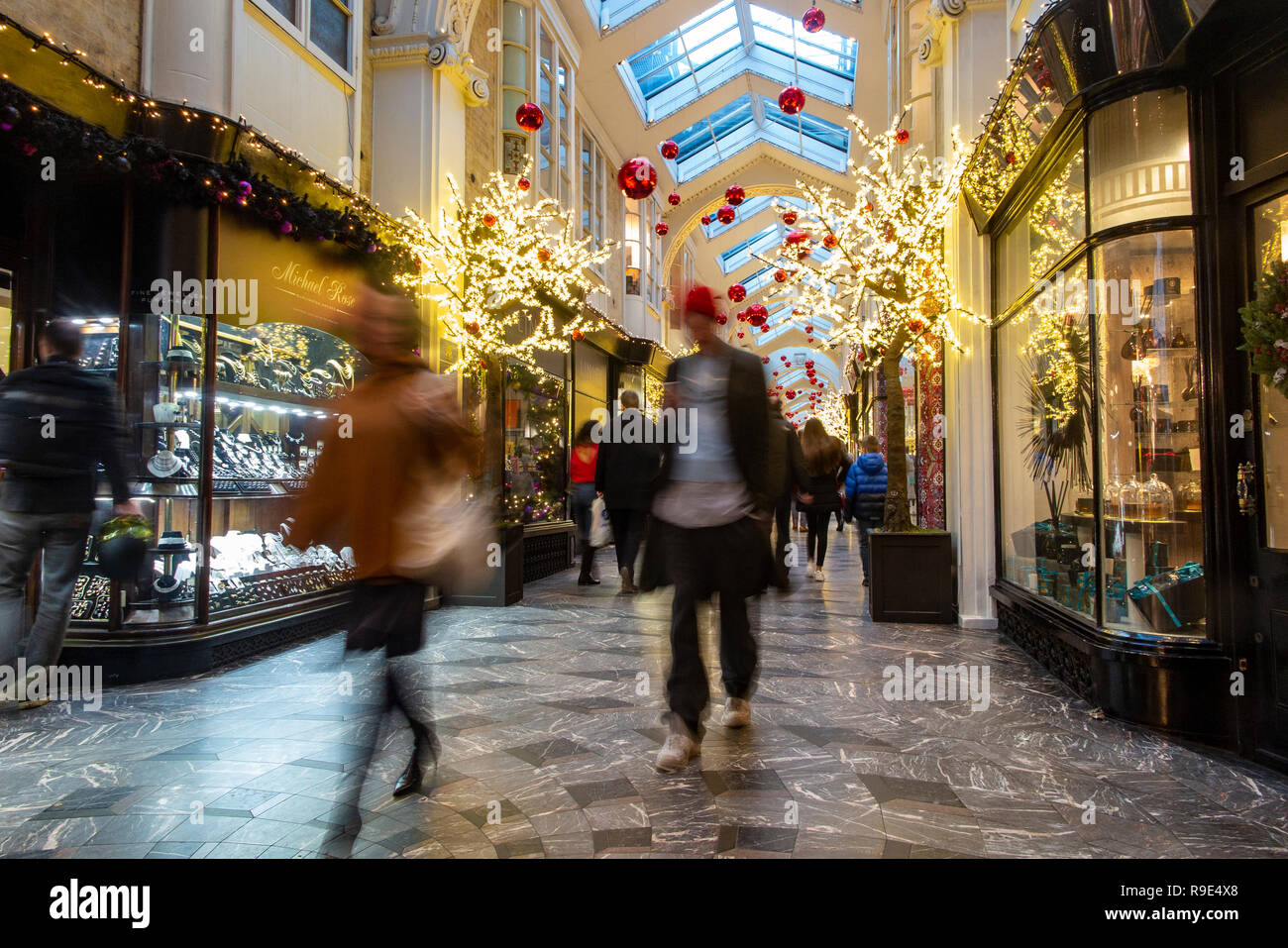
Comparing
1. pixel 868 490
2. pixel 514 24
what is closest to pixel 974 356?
pixel 868 490

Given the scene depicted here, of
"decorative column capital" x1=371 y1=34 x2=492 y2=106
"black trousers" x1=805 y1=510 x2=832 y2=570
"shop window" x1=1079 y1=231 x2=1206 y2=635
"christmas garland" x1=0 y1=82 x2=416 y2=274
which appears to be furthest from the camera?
"black trousers" x1=805 y1=510 x2=832 y2=570

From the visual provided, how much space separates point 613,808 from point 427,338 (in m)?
5.84

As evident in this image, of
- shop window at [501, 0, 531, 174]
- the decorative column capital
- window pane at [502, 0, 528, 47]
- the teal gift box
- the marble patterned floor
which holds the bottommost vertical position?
the marble patterned floor

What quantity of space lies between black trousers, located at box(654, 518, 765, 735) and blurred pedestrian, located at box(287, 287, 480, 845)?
103cm

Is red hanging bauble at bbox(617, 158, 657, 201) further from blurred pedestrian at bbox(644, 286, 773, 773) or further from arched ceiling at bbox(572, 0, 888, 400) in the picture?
blurred pedestrian at bbox(644, 286, 773, 773)

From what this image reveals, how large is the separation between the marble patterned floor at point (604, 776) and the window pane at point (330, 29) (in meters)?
5.30

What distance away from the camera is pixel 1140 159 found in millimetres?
4008

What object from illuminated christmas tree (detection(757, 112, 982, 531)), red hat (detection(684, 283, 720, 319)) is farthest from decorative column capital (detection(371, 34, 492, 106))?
red hat (detection(684, 283, 720, 319))

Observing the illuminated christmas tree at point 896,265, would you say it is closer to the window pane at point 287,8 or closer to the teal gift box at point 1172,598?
the teal gift box at point 1172,598

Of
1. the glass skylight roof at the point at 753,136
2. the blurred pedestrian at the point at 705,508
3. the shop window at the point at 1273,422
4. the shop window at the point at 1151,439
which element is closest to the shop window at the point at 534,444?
the blurred pedestrian at the point at 705,508

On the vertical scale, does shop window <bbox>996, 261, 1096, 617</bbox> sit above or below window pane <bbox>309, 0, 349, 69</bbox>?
below

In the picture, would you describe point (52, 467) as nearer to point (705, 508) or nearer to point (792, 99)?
point (705, 508)

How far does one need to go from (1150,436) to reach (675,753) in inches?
119

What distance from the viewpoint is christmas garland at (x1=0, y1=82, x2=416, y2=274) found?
158 inches
